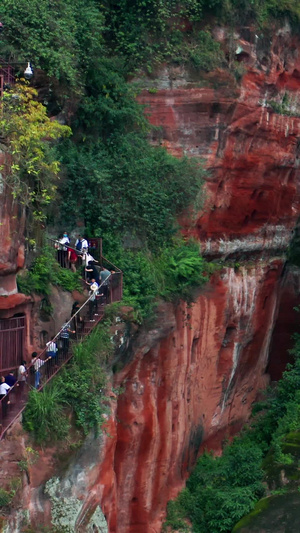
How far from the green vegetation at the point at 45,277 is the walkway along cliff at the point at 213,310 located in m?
2.05

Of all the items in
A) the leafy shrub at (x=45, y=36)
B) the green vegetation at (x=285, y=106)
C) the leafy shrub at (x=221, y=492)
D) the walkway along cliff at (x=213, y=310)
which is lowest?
the leafy shrub at (x=221, y=492)

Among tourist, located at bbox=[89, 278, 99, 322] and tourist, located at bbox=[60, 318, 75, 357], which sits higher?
tourist, located at bbox=[89, 278, 99, 322]

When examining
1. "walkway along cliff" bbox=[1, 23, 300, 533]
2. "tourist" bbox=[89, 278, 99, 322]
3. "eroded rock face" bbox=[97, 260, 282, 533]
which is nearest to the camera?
"tourist" bbox=[89, 278, 99, 322]

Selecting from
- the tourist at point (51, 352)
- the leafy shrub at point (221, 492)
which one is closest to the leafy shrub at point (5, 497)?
the tourist at point (51, 352)

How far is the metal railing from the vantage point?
1797 centimetres

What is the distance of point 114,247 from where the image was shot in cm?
2302

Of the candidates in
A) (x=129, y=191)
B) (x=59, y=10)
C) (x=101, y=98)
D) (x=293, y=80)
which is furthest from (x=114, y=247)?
(x=293, y=80)

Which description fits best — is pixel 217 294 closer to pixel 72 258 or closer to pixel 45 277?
pixel 72 258

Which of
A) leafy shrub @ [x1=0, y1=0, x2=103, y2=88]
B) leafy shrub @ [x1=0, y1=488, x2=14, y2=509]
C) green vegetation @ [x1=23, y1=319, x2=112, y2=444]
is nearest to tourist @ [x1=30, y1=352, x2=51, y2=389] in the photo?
green vegetation @ [x1=23, y1=319, x2=112, y2=444]

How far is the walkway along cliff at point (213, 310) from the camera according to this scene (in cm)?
2331

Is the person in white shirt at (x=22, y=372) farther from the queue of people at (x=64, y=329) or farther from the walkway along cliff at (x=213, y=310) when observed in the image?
the walkway along cliff at (x=213, y=310)

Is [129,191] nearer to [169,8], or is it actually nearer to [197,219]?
[197,219]

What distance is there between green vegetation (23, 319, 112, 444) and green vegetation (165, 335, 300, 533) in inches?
195

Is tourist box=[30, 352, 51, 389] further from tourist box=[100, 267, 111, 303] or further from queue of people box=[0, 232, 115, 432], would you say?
tourist box=[100, 267, 111, 303]
